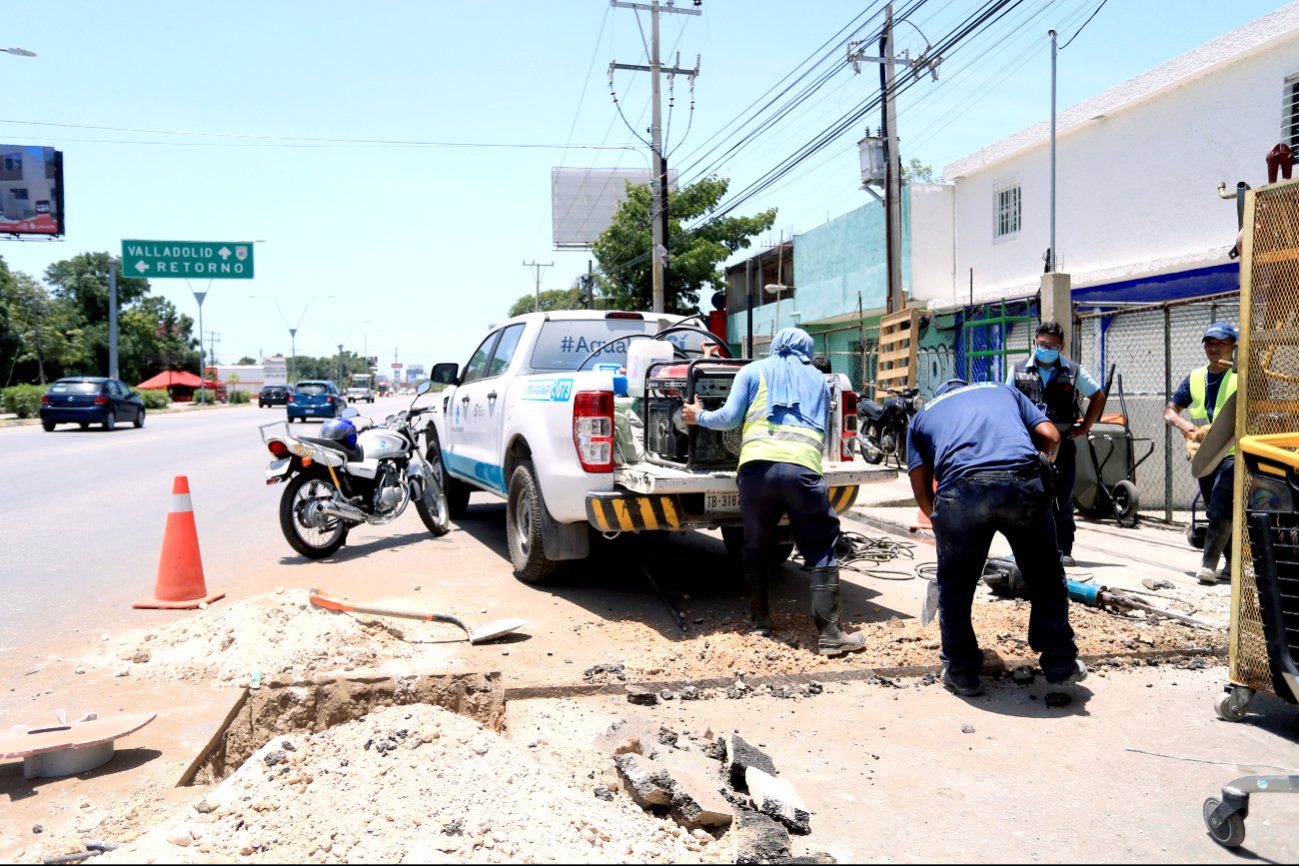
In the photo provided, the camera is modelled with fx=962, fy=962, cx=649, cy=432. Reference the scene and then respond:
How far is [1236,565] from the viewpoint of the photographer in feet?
13.8

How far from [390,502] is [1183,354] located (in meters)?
11.0

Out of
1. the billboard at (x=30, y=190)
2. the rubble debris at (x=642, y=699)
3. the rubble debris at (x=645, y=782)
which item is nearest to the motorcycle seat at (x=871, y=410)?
the rubble debris at (x=642, y=699)

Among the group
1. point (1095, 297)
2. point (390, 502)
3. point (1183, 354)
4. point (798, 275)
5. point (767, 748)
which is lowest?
point (767, 748)

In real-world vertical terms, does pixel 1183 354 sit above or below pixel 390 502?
above

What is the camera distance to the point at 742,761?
140 inches

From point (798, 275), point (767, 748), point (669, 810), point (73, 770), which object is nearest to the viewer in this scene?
point (669, 810)

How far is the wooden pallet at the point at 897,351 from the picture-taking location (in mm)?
14359

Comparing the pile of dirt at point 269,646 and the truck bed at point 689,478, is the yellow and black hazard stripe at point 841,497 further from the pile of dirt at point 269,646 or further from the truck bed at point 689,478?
the pile of dirt at point 269,646

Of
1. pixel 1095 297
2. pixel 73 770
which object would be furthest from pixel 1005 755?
pixel 1095 297

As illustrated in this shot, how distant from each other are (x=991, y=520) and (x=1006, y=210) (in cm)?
1653

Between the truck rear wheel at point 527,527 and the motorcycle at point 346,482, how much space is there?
177 centimetres

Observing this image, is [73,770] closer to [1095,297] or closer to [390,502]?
[390,502]

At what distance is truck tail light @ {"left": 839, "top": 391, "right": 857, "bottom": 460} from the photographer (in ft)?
22.2

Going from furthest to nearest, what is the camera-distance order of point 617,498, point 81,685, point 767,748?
point 617,498 → point 81,685 → point 767,748
